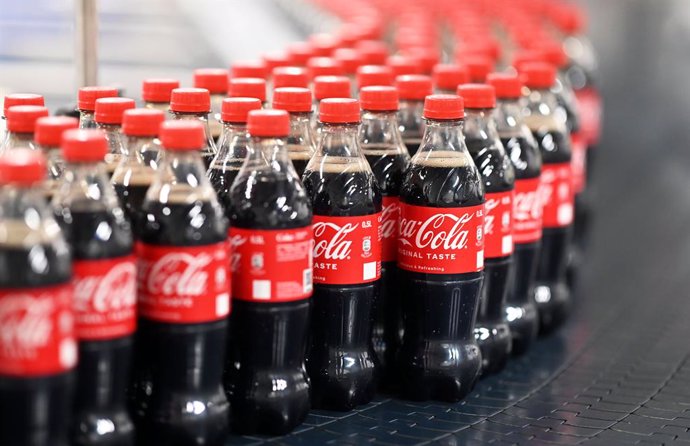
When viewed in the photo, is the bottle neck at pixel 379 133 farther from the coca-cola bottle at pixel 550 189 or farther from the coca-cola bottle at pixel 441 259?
the coca-cola bottle at pixel 550 189

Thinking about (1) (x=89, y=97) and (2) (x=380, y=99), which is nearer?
(1) (x=89, y=97)

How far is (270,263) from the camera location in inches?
88.9

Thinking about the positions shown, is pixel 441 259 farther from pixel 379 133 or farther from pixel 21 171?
pixel 21 171

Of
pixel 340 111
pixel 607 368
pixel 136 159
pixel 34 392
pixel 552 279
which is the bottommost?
pixel 607 368

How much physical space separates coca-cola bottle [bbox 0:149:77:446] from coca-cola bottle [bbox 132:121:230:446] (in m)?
0.24

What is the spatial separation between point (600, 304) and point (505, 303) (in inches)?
35.4

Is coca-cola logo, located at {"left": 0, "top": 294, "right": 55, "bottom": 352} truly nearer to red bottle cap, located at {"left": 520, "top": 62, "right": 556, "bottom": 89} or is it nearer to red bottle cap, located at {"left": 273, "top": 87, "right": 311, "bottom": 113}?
red bottle cap, located at {"left": 273, "top": 87, "right": 311, "bottom": 113}

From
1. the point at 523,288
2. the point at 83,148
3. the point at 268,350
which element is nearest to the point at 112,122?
the point at 83,148

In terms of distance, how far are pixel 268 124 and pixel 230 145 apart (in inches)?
10.5

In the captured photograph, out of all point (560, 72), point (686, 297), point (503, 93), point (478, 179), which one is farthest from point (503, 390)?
point (560, 72)

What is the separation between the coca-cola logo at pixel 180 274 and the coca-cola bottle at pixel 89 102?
0.55m

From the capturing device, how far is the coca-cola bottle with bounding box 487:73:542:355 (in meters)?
3.04

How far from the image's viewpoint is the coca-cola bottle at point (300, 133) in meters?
2.52

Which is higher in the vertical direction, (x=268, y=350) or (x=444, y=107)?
(x=444, y=107)
